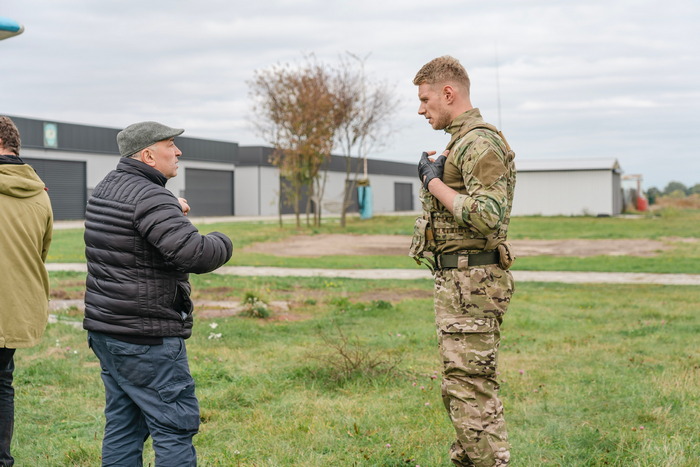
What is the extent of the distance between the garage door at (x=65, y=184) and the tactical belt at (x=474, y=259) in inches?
1432

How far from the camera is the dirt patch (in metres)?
20.0

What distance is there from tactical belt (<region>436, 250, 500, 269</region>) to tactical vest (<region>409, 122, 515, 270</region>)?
0.08 ft

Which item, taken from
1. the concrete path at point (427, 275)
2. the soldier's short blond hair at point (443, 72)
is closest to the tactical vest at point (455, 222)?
the soldier's short blond hair at point (443, 72)

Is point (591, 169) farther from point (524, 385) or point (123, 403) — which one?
point (123, 403)

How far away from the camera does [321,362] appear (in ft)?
21.1

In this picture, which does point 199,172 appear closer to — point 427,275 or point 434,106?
point 427,275

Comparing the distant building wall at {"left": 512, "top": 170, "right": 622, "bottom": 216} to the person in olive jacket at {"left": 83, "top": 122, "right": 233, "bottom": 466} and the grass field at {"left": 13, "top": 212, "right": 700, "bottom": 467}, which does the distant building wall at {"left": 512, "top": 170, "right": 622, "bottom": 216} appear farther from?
the person in olive jacket at {"left": 83, "top": 122, "right": 233, "bottom": 466}

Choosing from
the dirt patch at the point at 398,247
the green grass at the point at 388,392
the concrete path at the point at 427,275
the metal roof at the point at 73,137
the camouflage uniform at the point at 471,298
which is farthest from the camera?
the metal roof at the point at 73,137

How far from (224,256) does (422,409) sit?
8.16 ft

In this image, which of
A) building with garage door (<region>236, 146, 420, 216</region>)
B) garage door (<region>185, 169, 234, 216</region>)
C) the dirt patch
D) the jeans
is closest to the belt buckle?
the jeans

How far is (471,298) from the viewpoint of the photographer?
143 inches

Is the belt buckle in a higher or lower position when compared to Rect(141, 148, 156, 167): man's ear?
lower

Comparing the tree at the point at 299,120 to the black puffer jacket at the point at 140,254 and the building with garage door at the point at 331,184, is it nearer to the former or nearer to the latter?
the building with garage door at the point at 331,184

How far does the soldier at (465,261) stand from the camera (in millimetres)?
3578
